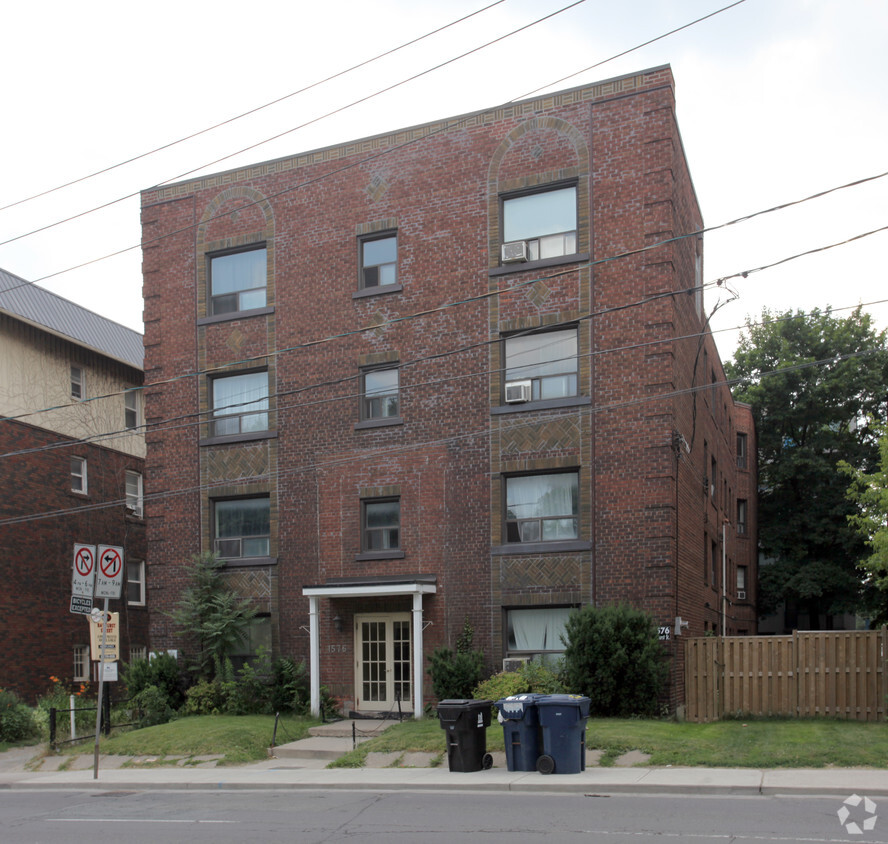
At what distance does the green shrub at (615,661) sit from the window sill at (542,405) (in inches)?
175

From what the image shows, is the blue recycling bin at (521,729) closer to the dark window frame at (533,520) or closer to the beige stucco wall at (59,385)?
Answer: the dark window frame at (533,520)

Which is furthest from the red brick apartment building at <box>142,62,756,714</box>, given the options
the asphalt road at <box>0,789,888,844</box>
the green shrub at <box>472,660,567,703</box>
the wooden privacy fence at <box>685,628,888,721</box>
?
the asphalt road at <box>0,789,888,844</box>

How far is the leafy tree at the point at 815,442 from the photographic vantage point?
4469 centimetres

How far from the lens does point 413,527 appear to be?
75.8 feet

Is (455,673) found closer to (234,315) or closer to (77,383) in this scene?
(234,315)

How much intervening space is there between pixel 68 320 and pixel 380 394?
1449cm

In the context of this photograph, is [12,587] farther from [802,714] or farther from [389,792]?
[802,714]

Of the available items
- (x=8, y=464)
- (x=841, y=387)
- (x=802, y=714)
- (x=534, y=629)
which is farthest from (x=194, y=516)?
(x=841, y=387)

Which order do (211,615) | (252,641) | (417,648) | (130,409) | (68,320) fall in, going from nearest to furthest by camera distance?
(417,648), (211,615), (252,641), (68,320), (130,409)

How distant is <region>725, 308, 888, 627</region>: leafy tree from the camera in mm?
44688

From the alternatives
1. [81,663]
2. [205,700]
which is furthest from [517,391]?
[81,663]

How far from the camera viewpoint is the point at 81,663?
107 feet

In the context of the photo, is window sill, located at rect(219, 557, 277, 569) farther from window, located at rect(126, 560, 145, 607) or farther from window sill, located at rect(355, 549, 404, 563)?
window, located at rect(126, 560, 145, 607)

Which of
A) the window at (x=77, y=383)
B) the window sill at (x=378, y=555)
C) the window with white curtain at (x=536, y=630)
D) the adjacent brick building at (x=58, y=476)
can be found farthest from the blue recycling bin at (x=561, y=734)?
the window at (x=77, y=383)
